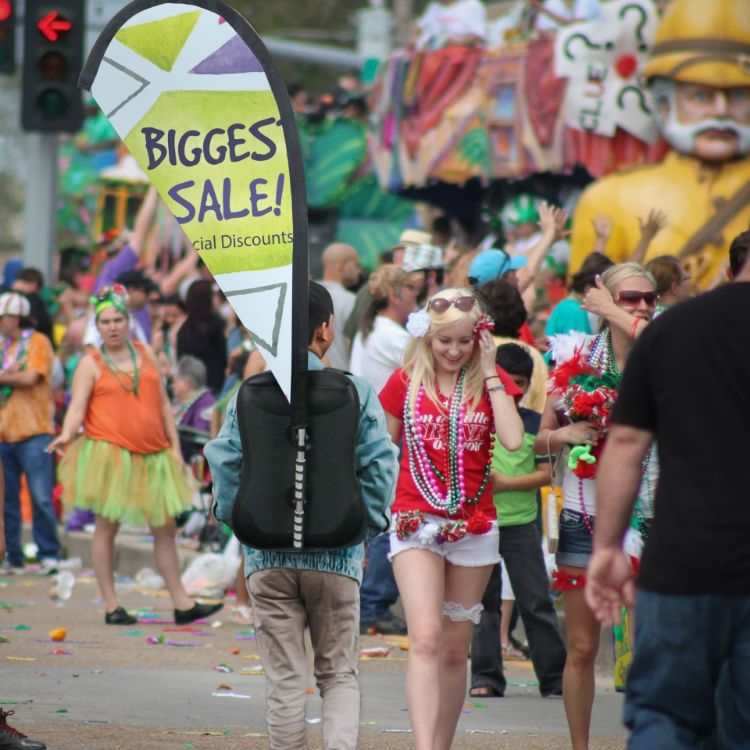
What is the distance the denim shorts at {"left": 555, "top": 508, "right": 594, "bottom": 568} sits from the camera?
652 cm

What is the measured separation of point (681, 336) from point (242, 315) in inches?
78.6

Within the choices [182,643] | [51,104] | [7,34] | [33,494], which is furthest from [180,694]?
[7,34]

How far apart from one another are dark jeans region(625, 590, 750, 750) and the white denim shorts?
2.16m

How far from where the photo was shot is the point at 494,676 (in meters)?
8.48

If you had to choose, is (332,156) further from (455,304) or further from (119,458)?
(455,304)

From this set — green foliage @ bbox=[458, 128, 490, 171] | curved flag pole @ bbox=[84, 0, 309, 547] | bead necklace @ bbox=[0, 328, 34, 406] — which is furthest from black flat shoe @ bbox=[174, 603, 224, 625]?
green foliage @ bbox=[458, 128, 490, 171]

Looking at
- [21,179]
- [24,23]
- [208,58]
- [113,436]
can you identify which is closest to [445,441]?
[208,58]

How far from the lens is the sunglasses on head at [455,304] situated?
6723 millimetres

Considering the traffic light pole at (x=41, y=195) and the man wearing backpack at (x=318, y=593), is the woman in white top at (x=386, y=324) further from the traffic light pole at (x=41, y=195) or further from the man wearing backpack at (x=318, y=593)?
the traffic light pole at (x=41, y=195)

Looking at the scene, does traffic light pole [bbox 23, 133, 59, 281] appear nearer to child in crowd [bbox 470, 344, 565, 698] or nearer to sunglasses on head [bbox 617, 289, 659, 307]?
child in crowd [bbox 470, 344, 565, 698]

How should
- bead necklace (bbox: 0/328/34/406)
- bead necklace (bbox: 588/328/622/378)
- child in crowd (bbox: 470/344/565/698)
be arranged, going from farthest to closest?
bead necklace (bbox: 0/328/34/406) → child in crowd (bbox: 470/344/565/698) → bead necklace (bbox: 588/328/622/378)

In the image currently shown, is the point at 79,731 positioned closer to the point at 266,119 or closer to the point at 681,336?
the point at 266,119

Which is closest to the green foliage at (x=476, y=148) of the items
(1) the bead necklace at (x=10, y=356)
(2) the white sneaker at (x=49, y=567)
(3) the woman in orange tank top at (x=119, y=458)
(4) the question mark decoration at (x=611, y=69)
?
(4) the question mark decoration at (x=611, y=69)

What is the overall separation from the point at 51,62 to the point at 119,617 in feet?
19.5
